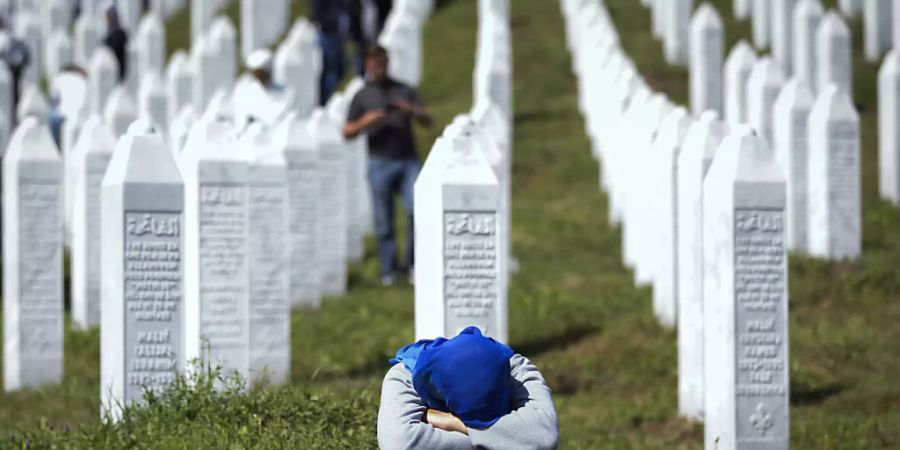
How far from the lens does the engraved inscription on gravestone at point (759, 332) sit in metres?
10.1

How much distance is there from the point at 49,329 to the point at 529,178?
9421mm

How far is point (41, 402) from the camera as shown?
1239cm

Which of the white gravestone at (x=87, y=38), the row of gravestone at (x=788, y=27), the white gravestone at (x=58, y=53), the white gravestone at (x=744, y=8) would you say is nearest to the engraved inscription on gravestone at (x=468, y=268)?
the row of gravestone at (x=788, y=27)

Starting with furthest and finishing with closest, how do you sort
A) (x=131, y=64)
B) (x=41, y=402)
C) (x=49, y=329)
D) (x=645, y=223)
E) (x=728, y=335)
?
(x=131, y=64) < (x=645, y=223) < (x=49, y=329) < (x=41, y=402) < (x=728, y=335)

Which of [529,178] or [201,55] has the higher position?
[201,55]

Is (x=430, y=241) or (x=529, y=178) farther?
(x=529, y=178)

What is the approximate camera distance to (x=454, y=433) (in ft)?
21.5

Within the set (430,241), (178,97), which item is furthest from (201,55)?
(430,241)

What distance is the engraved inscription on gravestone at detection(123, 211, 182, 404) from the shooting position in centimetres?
1014

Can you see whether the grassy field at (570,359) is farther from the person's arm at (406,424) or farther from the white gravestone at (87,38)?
the white gravestone at (87,38)

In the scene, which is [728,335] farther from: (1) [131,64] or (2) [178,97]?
(1) [131,64]

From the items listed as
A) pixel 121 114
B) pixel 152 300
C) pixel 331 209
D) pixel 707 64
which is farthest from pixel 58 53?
pixel 152 300

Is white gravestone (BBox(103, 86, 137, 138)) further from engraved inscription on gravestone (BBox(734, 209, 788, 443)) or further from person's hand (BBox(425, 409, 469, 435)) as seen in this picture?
person's hand (BBox(425, 409, 469, 435))

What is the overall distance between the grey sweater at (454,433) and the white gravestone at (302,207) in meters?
8.53
